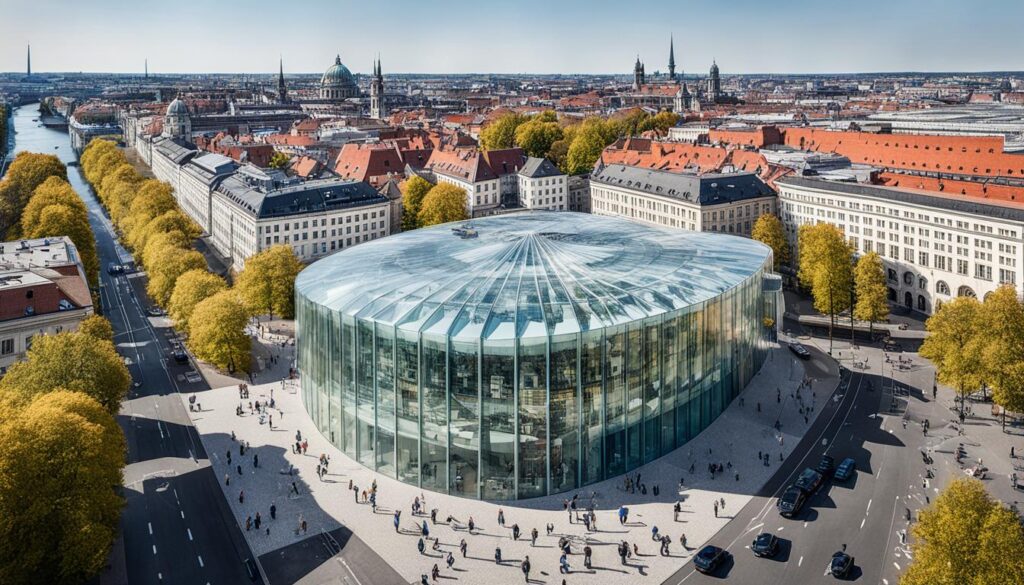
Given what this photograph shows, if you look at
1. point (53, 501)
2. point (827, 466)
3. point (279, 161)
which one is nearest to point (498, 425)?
point (827, 466)

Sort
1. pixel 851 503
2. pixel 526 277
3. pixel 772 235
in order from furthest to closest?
pixel 772 235
pixel 526 277
pixel 851 503

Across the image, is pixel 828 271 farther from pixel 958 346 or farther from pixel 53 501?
pixel 53 501

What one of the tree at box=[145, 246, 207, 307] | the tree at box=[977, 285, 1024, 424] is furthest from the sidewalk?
the tree at box=[145, 246, 207, 307]

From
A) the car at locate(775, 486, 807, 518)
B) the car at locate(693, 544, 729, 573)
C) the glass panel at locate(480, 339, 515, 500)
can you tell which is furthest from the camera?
the glass panel at locate(480, 339, 515, 500)

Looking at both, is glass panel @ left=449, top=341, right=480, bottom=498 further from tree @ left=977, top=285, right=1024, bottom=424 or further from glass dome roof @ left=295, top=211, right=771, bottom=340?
tree @ left=977, top=285, right=1024, bottom=424

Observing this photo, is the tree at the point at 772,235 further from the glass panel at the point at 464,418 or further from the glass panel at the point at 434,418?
the glass panel at the point at 434,418

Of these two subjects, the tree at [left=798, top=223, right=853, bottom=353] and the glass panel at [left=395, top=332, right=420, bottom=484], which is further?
the tree at [left=798, top=223, right=853, bottom=353]
